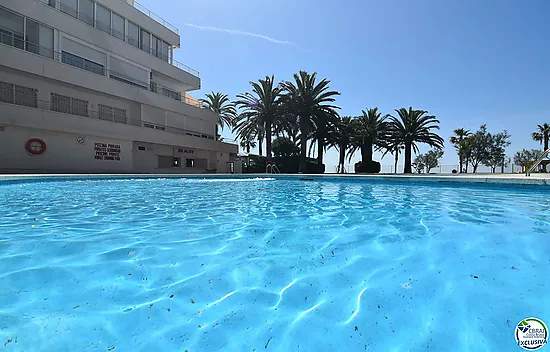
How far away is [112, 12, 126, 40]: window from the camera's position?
73.7 ft

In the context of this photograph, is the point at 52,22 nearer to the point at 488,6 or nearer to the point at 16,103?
the point at 16,103

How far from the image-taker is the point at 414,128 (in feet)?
107

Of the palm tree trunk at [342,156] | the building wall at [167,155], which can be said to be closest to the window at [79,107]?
the building wall at [167,155]

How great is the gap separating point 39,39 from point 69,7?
3.61 metres

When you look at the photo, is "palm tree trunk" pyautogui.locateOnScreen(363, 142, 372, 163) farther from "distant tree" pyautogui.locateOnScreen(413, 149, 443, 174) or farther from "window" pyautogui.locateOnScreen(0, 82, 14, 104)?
"window" pyautogui.locateOnScreen(0, 82, 14, 104)

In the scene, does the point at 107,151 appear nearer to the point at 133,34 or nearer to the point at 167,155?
the point at 167,155

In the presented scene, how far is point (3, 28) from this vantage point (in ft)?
55.7

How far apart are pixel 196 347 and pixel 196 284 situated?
70cm

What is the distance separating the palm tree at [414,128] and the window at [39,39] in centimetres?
3193

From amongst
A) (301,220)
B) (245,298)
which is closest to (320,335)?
(245,298)

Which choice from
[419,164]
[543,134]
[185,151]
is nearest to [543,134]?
[543,134]

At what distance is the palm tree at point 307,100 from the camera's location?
29.1 meters

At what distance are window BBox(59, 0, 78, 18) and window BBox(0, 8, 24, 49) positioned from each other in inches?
121

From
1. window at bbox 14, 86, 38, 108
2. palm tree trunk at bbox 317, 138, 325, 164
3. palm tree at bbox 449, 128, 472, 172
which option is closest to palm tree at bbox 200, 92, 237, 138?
palm tree trunk at bbox 317, 138, 325, 164
